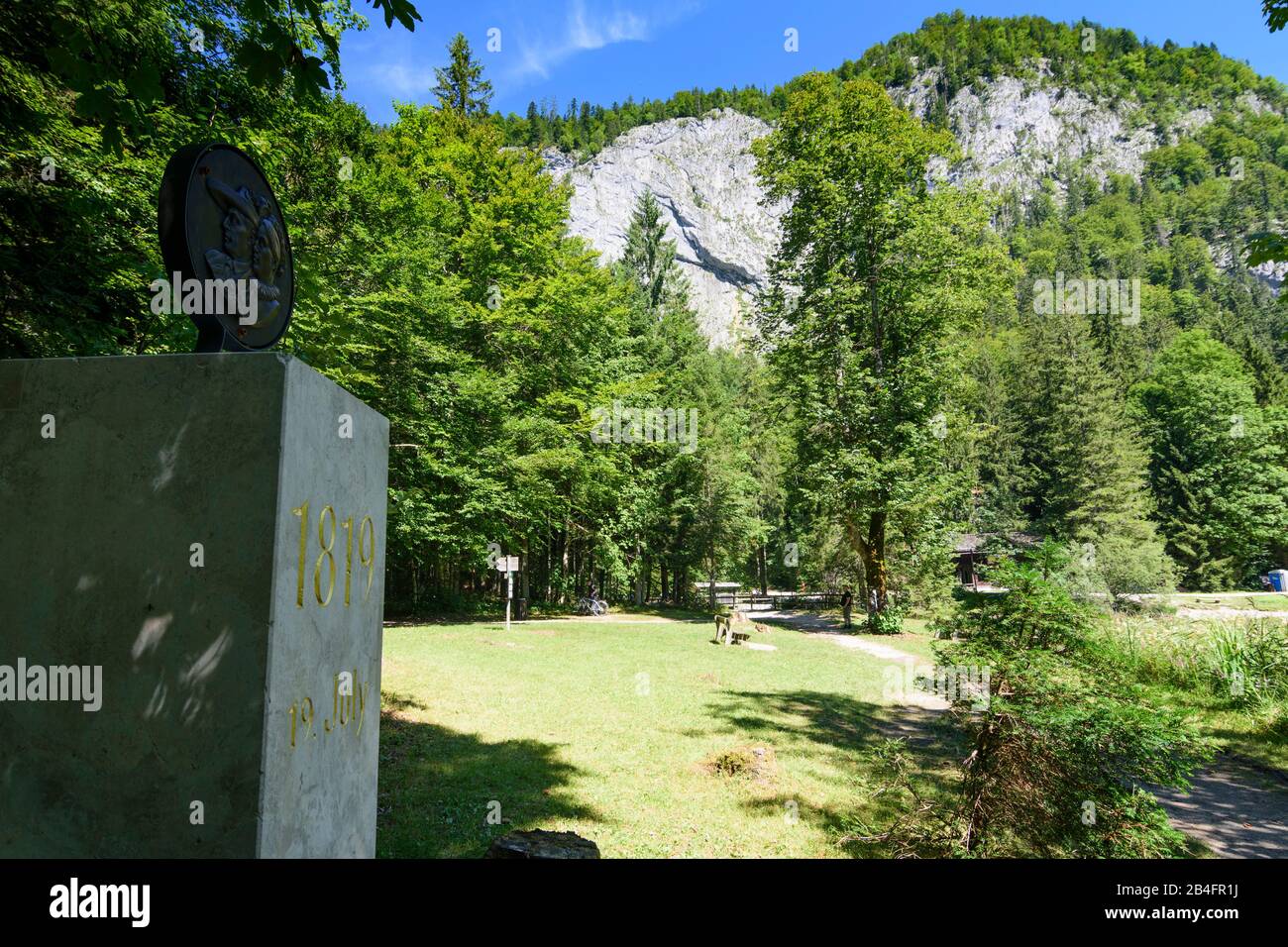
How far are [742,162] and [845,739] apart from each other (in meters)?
147

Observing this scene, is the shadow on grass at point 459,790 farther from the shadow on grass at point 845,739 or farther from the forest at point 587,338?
the forest at point 587,338

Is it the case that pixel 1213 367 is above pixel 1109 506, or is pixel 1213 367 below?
above

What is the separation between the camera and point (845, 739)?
327 inches

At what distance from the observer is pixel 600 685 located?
36.4ft

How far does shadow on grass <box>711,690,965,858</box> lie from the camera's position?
5.79m

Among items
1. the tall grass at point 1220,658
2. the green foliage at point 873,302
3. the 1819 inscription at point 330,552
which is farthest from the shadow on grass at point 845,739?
the green foliage at point 873,302

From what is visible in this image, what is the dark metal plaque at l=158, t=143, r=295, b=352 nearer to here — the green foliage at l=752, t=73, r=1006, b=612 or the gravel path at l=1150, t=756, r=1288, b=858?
the gravel path at l=1150, t=756, r=1288, b=858

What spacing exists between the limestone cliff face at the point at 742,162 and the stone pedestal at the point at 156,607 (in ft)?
307

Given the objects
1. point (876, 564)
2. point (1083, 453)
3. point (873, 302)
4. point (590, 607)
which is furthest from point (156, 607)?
point (1083, 453)

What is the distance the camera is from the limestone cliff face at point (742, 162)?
120 m
